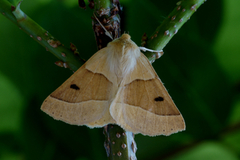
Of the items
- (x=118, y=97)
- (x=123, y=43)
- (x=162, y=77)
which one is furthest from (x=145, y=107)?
(x=162, y=77)

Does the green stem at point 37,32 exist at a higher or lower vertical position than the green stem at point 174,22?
higher

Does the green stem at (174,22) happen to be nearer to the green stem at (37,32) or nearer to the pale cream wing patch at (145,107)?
the pale cream wing patch at (145,107)

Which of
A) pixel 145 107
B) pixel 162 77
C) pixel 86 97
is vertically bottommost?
pixel 162 77

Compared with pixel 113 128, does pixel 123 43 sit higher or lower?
higher

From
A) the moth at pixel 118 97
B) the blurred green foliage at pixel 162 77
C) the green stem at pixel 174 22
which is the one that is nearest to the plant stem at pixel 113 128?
the moth at pixel 118 97

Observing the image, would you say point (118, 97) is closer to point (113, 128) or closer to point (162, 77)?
point (113, 128)
